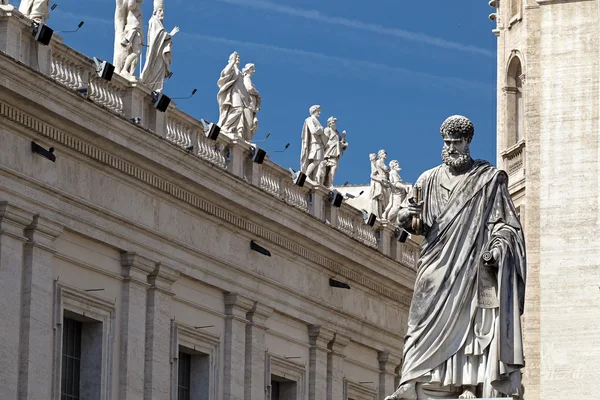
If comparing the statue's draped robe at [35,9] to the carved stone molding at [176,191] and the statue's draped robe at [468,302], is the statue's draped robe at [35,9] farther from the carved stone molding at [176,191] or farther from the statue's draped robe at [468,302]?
the statue's draped robe at [468,302]

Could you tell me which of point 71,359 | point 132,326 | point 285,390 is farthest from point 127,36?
point 285,390

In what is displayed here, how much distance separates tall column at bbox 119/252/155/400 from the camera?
34.3 metres

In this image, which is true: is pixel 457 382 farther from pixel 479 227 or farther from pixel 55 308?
pixel 55 308

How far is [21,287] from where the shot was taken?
31266 mm

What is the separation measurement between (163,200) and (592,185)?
7262mm

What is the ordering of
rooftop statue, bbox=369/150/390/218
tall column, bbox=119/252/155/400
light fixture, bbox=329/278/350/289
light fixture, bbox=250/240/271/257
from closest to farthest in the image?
tall column, bbox=119/252/155/400, light fixture, bbox=250/240/271/257, light fixture, bbox=329/278/350/289, rooftop statue, bbox=369/150/390/218

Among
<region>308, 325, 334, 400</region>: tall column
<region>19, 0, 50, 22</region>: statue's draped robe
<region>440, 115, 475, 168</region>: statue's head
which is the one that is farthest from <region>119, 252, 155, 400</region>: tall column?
<region>440, 115, 475, 168</region>: statue's head

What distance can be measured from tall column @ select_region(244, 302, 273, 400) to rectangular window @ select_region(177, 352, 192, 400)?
4.63 feet

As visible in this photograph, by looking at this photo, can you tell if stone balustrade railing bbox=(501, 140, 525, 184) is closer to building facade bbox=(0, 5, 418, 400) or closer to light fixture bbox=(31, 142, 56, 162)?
building facade bbox=(0, 5, 418, 400)

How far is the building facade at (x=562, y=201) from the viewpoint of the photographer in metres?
32.2

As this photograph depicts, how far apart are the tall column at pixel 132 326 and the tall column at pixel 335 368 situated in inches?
323

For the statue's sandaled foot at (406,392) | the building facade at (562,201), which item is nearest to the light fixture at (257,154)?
the building facade at (562,201)

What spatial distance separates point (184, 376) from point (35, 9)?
27.3 feet

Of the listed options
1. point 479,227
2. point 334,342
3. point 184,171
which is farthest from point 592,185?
point 479,227
